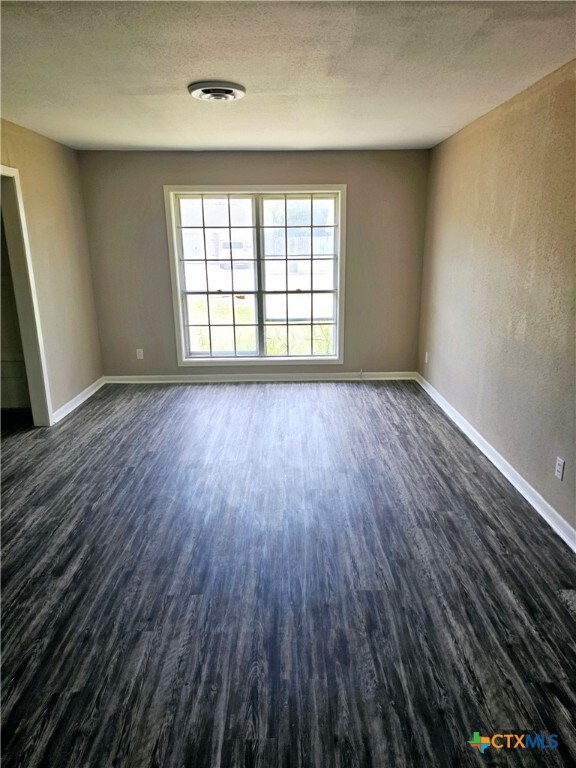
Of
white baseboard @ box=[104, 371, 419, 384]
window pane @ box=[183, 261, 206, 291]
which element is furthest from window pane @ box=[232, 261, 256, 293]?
white baseboard @ box=[104, 371, 419, 384]

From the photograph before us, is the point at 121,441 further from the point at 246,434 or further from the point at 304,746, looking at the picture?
the point at 304,746

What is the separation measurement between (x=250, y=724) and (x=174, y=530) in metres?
1.28

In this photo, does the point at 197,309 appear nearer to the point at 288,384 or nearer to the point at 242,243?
the point at 242,243

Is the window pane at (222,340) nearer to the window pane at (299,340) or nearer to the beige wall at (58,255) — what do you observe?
the window pane at (299,340)

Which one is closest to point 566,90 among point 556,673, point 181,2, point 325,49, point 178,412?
point 325,49

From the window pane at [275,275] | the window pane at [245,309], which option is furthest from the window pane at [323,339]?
the window pane at [245,309]

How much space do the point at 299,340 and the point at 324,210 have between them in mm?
1522

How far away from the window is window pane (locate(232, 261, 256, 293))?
11 millimetres

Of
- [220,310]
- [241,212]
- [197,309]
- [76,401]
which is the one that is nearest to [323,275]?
[241,212]

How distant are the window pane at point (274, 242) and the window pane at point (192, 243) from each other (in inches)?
29.1

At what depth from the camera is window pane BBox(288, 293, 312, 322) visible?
5484 mm

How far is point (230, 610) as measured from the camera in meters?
2.12

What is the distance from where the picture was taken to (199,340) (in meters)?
5.64

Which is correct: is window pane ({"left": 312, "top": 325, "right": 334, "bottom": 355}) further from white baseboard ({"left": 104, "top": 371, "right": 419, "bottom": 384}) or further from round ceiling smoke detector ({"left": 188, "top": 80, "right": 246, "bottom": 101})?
round ceiling smoke detector ({"left": 188, "top": 80, "right": 246, "bottom": 101})
